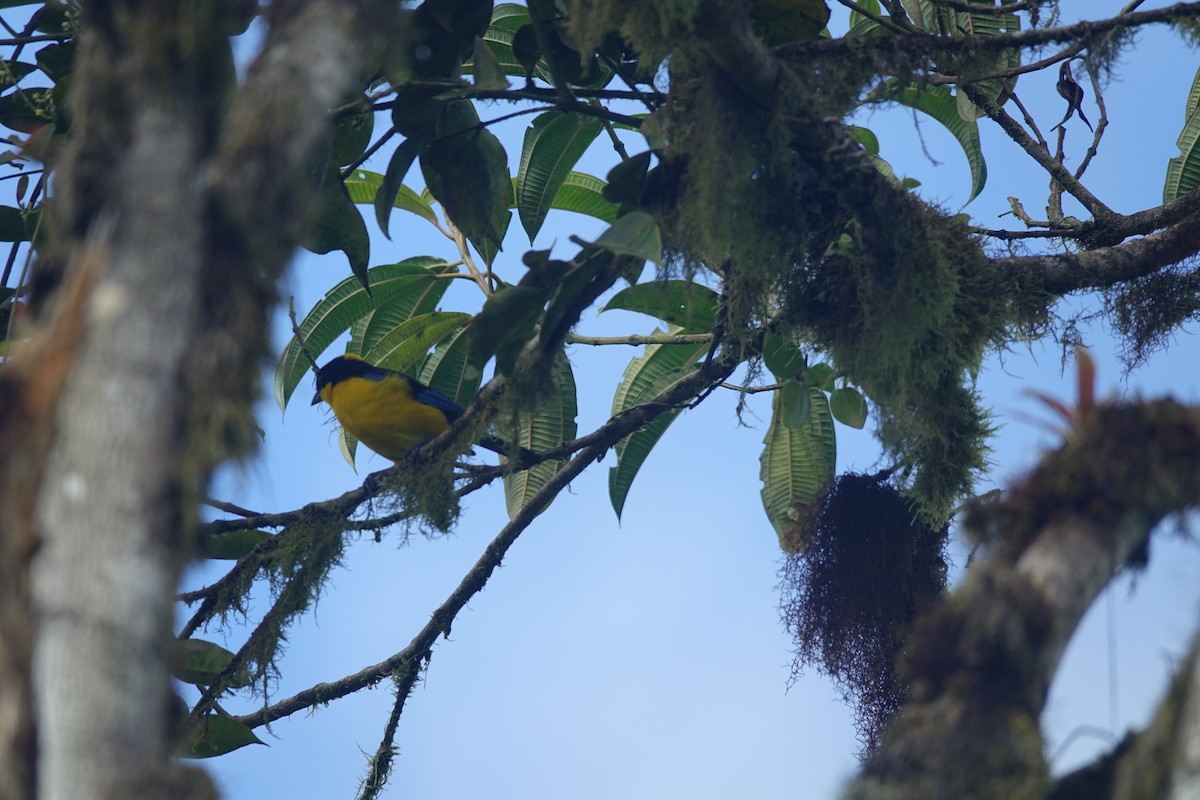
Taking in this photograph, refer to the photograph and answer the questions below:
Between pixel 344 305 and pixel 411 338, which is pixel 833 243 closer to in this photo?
pixel 411 338

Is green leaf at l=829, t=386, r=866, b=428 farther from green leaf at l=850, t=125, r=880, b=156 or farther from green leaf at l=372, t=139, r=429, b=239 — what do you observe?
green leaf at l=372, t=139, r=429, b=239

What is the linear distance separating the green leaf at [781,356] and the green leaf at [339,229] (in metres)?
1.38

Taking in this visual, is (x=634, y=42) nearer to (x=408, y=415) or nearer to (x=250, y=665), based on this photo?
(x=250, y=665)

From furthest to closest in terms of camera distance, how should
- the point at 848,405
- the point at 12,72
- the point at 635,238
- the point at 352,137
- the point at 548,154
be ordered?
the point at 548,154 < the point at 848,405 < the point at 352,137 < the point at 12,72 < the point at 635,238

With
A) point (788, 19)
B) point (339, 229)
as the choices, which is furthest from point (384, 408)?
point (788, 19)

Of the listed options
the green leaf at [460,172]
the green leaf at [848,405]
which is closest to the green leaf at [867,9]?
the green leaf at [848,405]

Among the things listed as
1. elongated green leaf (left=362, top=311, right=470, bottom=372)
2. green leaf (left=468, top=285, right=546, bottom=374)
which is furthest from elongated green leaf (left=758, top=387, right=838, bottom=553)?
green leaf (left=468, top=285, right=546, bottom=374)

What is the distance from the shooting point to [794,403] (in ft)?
14.0

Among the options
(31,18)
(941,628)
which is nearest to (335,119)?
(31,18)

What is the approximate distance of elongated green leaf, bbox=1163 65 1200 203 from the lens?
4.57m

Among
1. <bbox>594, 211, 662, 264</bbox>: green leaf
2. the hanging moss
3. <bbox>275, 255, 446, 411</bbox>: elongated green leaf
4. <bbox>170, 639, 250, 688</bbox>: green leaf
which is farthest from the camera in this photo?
<bbox>275, 255, 446, 411</bbox>: elongated green leaf

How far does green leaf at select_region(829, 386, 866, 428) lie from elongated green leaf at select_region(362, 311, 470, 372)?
1534 mm

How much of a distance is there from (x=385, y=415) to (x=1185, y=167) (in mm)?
3520

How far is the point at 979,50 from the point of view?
11.0 ft
